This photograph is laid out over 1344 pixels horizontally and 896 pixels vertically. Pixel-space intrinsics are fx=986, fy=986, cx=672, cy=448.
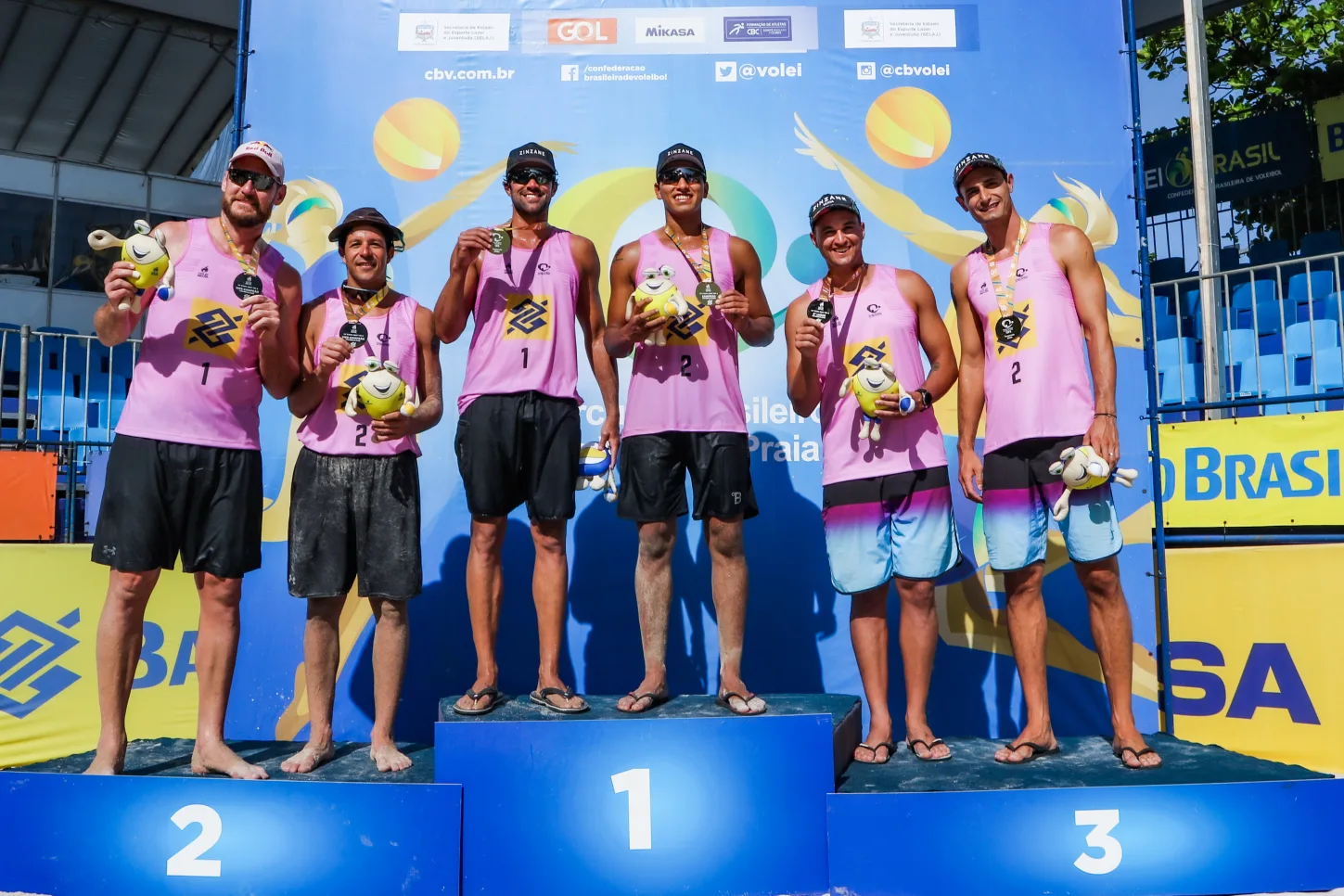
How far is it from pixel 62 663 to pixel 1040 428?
4.95 metres

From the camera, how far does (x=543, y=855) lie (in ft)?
10.7

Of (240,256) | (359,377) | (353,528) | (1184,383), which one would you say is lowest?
(353,528)

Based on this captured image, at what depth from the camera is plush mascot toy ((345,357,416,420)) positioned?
11.6 feet

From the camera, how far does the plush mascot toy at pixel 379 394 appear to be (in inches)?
139

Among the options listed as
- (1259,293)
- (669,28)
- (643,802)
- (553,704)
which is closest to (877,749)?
(643,802)

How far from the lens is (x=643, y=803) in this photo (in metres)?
3.30

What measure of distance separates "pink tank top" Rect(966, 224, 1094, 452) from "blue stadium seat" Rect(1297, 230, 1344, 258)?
33.9 feet

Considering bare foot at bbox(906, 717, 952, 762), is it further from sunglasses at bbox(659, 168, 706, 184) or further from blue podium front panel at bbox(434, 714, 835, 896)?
sunglasses at bbox(659, 168, 706, 184)

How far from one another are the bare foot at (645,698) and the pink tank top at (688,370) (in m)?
0.96

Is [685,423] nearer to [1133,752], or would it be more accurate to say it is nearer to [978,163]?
[978,163]

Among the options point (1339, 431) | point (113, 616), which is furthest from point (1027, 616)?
point (113, 616)

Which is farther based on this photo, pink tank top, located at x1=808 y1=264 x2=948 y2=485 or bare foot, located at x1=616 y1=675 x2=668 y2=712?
pink tank top, located at x1=808 y1=264 x2=948 y2=485

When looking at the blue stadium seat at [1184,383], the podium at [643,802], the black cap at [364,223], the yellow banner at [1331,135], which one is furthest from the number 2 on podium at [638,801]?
the yellow banner at [1331,135]

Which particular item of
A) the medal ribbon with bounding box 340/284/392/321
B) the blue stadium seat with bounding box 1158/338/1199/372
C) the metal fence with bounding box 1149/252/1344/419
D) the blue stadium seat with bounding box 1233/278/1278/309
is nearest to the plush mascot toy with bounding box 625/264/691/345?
the medal ribbon with bounding box 340/284/392/321
